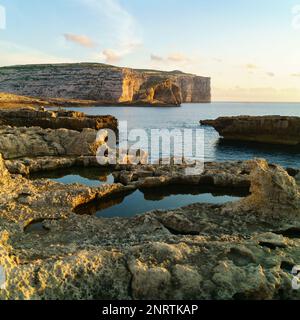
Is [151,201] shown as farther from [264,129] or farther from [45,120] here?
[264,129]

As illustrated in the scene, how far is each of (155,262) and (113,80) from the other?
194 meters

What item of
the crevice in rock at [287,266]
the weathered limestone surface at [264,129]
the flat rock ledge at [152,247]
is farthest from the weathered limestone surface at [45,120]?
the crevice in rock at [287,266]

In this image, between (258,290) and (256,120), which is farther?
(256,120)

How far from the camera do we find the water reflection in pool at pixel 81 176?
1261 inches

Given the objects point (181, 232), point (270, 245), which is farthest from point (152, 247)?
point (181, 232)

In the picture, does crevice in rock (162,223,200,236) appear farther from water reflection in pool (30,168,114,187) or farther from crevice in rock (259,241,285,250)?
water reflection in pool (30,168,114,187)

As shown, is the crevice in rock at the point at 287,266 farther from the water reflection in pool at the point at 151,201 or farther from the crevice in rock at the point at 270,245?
the water reflection in pool at the point at 151,201

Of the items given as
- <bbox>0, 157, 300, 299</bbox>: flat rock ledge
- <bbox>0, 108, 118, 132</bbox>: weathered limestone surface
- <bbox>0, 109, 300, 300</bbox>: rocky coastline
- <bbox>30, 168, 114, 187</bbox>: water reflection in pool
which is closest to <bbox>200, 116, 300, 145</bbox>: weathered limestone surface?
<bbox>0, 108, 118, 132</bbox>: weathered limestone surface

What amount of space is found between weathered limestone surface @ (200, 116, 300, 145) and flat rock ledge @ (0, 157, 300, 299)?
4357 centimetres

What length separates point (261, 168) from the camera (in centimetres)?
2022

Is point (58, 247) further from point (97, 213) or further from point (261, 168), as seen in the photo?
point (261, 168)

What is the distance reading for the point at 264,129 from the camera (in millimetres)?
63656

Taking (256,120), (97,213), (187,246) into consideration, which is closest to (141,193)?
(97,213)

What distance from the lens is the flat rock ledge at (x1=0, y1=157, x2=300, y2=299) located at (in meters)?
10.8
